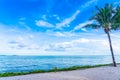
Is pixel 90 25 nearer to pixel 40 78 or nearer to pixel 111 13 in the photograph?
pixel 111 13

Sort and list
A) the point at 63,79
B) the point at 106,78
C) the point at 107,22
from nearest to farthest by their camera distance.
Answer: the point at 63,79, the point at 106,78, the point at 107,22

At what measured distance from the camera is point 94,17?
32781 millimetres

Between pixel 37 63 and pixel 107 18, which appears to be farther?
pixel 37 63

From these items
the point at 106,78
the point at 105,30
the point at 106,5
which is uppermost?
the point at 106,5

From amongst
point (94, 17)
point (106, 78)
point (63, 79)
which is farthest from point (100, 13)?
point (63, 79)

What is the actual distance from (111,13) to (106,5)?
46.9 inches

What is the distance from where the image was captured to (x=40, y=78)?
19.4 meters

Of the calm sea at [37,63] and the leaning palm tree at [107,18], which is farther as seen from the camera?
the calm sea at [37,63]

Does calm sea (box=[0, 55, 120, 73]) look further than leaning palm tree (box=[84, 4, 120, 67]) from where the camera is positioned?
Yes

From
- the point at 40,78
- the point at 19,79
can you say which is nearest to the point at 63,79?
the point at 40,78

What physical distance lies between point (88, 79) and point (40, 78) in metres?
3.55

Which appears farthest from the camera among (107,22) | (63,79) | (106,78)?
(107,22)

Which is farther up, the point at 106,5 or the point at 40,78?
the point at 106,5

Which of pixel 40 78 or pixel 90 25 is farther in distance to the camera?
pixel 90 25
